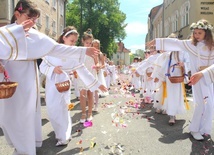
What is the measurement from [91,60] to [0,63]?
160 inches

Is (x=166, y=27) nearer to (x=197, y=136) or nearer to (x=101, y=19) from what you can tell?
(x=101, y=19)

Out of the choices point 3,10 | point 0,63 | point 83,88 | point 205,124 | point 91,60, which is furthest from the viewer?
point 3,10

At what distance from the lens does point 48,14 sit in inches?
1217

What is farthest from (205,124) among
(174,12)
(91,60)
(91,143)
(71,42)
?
(174,12)

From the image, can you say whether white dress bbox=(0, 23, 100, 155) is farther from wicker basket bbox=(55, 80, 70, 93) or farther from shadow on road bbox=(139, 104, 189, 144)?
shadow on road bbox=(139, 104, 189, 144)

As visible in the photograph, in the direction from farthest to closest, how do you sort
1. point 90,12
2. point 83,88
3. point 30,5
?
point 90,12 < point 83,88 < point 30,5

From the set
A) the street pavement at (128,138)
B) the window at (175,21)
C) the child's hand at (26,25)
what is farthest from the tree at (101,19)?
the child's hand at (26,25)

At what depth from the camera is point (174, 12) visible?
32094 millimetres

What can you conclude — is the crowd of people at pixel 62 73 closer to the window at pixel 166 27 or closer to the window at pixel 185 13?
the window at pixel 185 13

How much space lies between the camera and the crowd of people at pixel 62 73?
12.5ft

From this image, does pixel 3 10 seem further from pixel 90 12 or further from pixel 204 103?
pixel 90 12

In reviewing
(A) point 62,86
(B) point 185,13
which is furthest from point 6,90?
(B) point 185,13

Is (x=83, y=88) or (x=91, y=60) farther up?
(x=91, y=60)

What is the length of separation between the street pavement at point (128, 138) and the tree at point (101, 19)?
43.3 m
